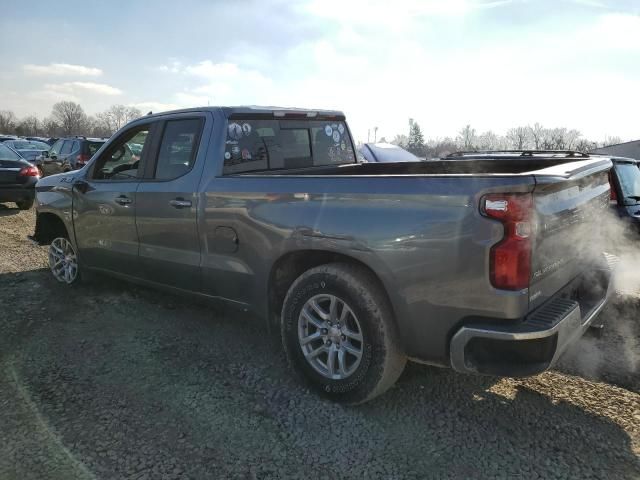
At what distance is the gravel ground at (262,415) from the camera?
271 centimetres

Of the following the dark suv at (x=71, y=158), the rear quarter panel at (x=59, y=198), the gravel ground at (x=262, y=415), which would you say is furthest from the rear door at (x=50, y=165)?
the gravel ground at (x=262, y=415)

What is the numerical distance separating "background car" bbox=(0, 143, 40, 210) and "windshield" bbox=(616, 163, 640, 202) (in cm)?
1117

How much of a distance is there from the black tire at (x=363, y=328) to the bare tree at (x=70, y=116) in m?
124

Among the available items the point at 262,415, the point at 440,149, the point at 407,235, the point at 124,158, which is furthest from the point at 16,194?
the point at 440,149

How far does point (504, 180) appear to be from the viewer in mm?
2537

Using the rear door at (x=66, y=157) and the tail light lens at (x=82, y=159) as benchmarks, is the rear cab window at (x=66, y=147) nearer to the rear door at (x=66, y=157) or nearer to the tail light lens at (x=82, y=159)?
the rear door at (x=66, y=157)

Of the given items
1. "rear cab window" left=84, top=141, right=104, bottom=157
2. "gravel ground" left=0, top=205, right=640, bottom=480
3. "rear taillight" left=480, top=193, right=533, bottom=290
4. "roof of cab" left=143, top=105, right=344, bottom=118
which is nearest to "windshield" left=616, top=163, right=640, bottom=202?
"gravel ground" left=0, top=205, right=640, bottom=480

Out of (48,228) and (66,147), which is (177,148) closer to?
(48,228)

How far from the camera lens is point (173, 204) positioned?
13.7 ft

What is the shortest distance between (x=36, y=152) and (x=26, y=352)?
1779 centimetres

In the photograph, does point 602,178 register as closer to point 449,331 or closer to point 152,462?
point 449,331

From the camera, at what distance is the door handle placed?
160 inches

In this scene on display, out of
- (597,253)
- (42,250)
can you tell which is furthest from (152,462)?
(42,250)

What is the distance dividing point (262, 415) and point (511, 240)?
1.83 metres
